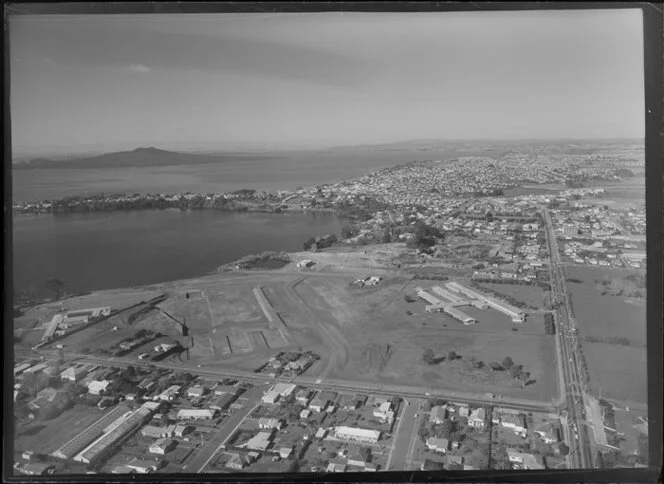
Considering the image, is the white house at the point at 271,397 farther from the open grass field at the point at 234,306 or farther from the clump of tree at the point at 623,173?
the clump of tree at the point at 623,173

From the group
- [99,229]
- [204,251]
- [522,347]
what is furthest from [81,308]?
[522,347]

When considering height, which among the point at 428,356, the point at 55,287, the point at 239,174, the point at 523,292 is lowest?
the point at 428,356

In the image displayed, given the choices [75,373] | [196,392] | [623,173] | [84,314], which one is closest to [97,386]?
[75,373]

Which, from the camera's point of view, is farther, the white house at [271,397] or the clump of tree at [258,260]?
the clump of tree at [258,260]

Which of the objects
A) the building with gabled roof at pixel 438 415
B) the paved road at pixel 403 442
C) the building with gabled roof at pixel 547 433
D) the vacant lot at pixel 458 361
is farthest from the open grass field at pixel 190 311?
the building with gabled roof at pixel 547 433

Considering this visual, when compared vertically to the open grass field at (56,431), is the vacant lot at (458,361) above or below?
above

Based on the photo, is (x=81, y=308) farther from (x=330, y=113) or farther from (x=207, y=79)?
(x=330, y=113)

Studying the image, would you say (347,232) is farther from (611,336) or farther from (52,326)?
(52,326)

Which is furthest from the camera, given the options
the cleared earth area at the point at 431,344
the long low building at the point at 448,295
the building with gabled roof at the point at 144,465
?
the long low building at the point at 448,295
